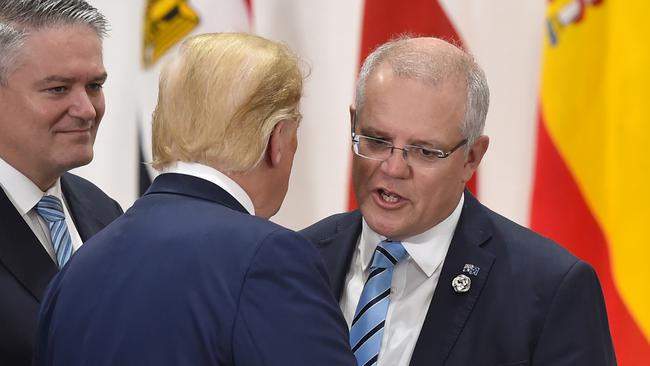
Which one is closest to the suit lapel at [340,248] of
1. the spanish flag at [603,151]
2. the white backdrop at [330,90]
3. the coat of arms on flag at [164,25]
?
the spanish flag at [603,151]

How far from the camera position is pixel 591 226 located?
3.07 meters

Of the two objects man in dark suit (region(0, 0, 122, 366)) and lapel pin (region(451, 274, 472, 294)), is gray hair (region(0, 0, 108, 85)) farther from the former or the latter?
lapel pin (region(451, 274, 472, 294))

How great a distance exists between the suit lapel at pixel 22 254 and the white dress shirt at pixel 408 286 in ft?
1.85

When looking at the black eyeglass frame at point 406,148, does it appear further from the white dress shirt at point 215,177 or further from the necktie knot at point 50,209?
the necktie knot at point 50,209

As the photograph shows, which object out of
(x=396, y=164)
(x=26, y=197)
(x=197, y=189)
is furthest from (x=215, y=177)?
(x=26, y=197)

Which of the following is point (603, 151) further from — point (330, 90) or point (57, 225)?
point (57, 225)

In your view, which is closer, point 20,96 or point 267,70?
point 267,70

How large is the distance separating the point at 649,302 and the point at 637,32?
75cm

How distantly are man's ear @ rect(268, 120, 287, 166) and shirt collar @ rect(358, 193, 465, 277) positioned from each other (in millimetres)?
501

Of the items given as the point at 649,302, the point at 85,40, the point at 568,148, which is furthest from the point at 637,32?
the point at 85,40

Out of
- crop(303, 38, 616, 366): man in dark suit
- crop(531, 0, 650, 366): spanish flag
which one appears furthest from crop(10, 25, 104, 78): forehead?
crop(531, 0, 650, 366): spanish flag

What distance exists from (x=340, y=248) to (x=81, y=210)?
59cm

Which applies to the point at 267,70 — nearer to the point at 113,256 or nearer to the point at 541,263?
the point at 113,256

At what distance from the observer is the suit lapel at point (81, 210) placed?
2236 millimetres
